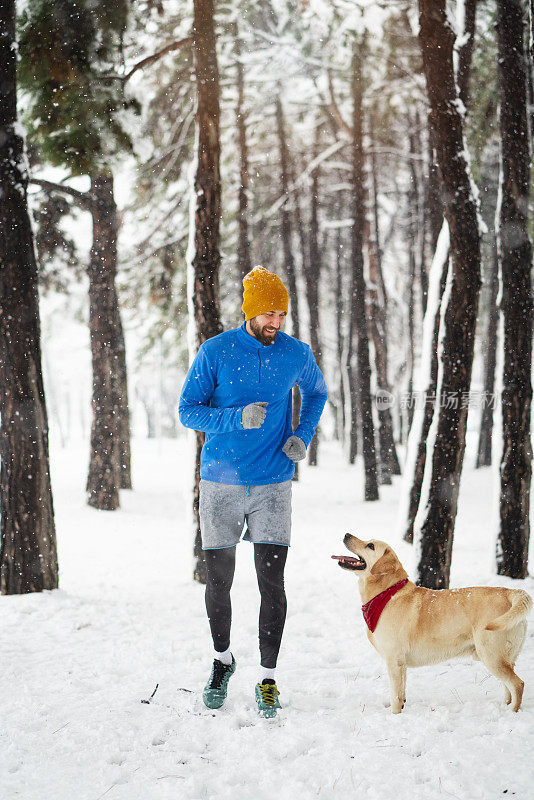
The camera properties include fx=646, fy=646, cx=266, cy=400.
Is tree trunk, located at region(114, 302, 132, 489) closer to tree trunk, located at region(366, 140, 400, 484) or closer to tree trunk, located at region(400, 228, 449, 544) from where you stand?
tree trunk, located at region(366, 140, 400, 484)

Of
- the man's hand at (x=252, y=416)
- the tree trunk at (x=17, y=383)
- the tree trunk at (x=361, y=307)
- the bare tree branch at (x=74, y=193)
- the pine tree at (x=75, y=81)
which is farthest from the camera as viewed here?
the tree trunk at (x=361, y=307)

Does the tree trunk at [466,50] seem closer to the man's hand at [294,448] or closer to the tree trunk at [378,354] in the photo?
the man's hand at [294,448]

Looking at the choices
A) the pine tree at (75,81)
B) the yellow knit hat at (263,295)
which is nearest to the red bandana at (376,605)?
the yellow knit hat at (263,295)

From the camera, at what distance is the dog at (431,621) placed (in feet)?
10.7

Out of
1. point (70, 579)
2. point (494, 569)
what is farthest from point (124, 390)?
point (494, 569)

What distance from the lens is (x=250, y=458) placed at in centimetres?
356

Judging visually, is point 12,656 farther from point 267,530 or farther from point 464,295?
point 464,295

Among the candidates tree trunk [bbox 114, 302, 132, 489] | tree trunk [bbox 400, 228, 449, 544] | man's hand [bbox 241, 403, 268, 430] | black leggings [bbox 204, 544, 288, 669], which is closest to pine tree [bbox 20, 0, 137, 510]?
tree trunk [bbox 400, 228, 449, 544]

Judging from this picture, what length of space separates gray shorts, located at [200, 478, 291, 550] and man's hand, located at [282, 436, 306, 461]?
7.6 inches

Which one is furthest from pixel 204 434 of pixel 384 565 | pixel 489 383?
pixel 489 383

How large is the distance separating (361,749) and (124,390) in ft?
36.9

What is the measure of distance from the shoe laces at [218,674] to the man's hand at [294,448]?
1259 millimetres

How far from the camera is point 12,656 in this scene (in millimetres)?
4469

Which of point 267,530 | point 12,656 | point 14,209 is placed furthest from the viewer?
point 14,209
